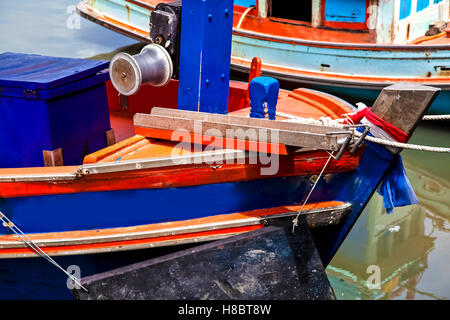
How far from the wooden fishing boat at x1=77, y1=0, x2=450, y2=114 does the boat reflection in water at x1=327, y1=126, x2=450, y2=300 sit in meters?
1.95

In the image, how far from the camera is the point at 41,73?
3.61 m

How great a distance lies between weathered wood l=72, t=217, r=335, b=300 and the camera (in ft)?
10.1

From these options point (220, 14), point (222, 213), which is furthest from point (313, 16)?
→ point (222, 213)

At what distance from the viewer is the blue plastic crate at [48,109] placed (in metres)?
3.41

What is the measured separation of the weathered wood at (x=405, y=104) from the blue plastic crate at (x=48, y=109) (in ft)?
6.28

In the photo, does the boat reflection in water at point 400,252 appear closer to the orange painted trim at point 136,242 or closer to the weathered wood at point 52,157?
the orange painted trim at point 136,242

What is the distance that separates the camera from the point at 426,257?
486cm

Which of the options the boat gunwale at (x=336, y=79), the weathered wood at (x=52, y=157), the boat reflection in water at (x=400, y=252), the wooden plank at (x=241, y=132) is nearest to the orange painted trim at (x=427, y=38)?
the boat gunwale at (x=336, y=79)

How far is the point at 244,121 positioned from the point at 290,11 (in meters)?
5.90

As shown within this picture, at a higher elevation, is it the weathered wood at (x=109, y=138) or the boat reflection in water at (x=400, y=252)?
the weathered wood at (x=109, y=138)
